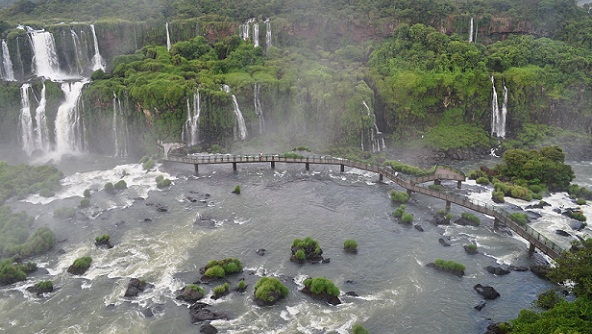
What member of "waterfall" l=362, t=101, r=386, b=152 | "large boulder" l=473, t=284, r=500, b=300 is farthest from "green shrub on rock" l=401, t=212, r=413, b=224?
"waterfall" l=362, t=101, r=386, b=152

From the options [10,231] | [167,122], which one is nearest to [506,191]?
[167,122]

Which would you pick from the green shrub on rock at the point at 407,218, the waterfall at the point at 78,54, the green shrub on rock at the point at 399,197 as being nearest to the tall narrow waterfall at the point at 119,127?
the waterfall at the point at 78,54

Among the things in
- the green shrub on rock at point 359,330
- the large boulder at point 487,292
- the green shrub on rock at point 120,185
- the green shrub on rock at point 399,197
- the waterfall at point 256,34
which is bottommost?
the green shrub on rock at point 359,330

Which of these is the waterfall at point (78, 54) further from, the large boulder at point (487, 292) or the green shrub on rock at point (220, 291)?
the large boulder at point (487, 292)

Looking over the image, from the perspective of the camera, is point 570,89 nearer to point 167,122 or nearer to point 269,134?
point 269,134

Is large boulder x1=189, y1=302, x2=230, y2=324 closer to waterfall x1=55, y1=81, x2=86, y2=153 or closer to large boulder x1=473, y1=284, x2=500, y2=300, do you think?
large boulder x1=473, y1=284, x2=500, y2=300

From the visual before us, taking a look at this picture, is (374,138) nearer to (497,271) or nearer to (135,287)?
(497,271)
